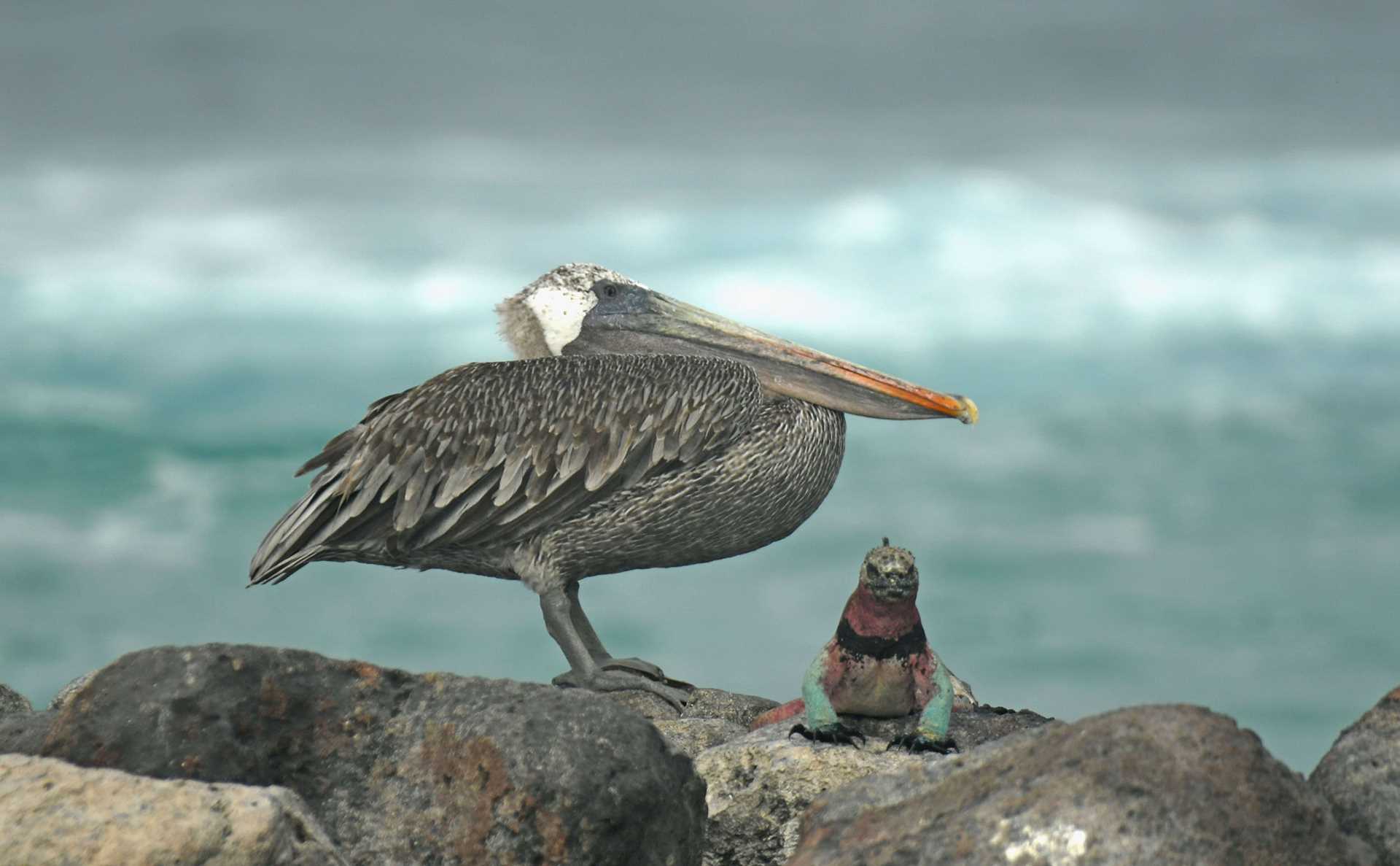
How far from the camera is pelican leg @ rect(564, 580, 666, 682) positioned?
1053 centimetres

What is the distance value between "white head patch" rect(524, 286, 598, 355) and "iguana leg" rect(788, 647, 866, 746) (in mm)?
4668

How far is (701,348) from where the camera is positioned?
11523mm

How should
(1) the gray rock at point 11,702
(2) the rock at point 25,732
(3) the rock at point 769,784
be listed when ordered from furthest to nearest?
(1) the gray rock at point 11,702, (3) the rock at point 769,784, (2) the rock at point 25,732

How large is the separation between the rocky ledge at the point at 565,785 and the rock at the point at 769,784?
0.03 ft

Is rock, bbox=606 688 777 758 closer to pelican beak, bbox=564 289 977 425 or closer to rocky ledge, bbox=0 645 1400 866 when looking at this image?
rocky ledge, bbox=0 645 1400 866

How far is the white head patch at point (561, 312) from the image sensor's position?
1161 cm

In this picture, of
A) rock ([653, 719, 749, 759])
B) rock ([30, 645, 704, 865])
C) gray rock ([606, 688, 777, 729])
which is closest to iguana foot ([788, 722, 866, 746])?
rock ([653, 719, 749, 759])

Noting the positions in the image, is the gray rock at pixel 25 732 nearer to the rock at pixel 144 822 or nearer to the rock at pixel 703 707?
the rock at pixel 144 822

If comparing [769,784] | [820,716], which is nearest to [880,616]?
[820,716]

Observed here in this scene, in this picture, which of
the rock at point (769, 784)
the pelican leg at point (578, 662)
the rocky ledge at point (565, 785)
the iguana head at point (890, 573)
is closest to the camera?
the rocky ledge at point (565, 785)

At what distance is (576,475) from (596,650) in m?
1.34

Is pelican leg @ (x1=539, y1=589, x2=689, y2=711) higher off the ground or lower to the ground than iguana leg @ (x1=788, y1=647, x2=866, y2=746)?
higher

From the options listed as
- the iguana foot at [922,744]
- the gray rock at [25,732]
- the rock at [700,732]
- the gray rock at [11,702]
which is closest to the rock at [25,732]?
the gray rock at [25,732]

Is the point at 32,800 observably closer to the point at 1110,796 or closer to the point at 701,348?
the point at 1110,796
